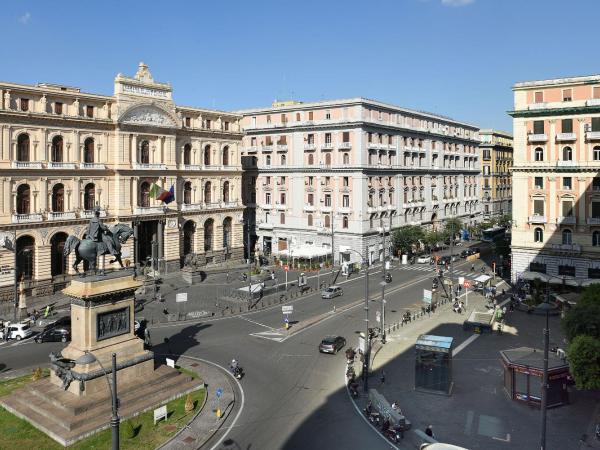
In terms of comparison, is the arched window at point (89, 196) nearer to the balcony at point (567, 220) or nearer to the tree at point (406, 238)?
the tree at point (406, 238)

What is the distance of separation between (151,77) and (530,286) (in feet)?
167

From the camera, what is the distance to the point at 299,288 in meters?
64.7

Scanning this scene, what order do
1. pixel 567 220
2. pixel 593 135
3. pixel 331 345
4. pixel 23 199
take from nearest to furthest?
1. pixel 331 345
2. pixel 593 135
3. pixel 567 220
4. pixel 23 199

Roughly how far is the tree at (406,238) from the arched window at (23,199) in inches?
2036

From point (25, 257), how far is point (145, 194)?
54.4ft

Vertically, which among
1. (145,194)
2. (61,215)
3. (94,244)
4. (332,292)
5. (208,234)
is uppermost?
(145,194)

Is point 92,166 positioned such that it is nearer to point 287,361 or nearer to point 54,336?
point 54,336

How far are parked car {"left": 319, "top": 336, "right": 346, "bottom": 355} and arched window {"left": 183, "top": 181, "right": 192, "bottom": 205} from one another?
40.4 m

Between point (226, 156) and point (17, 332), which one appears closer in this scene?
point (17, 332)

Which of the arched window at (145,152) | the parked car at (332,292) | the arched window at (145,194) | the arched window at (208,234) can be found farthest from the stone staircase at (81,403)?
the arched window at (208,234)

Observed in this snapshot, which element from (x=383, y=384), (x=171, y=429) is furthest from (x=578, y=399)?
(x=171, y=429)

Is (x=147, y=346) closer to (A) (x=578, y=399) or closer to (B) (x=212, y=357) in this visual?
(B) (x=212, y=357)

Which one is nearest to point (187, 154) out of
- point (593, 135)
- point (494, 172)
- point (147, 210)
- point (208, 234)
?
point (147, 210)

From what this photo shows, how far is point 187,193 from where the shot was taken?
7612 cm
